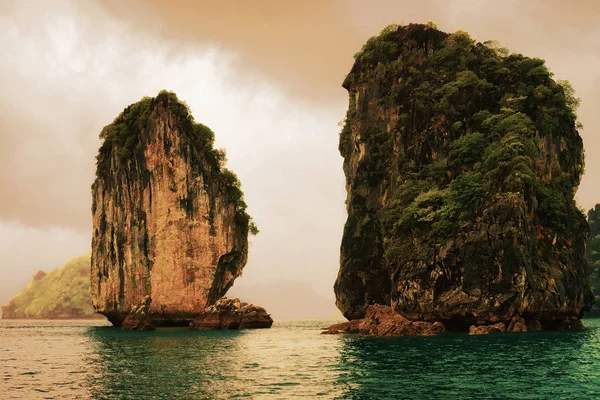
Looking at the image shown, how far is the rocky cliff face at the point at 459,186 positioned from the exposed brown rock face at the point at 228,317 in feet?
35.9

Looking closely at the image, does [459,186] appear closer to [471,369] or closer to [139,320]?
[471,369]

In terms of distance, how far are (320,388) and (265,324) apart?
162 ft

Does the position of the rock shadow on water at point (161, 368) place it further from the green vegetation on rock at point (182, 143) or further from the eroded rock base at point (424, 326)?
the green vegetation on rock at point (182, 143)

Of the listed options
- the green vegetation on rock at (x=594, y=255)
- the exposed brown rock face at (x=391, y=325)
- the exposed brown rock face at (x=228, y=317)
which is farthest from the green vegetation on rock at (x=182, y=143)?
the green vegetation on rock at (x=594, y=255)

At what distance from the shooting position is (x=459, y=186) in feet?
175

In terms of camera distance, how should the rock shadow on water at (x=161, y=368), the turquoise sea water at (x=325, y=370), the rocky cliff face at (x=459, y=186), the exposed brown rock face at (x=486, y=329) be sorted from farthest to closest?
the rocky cliff face at (x=459, y=186), the exposed brown rock face at (x=486, y=329), the rock shadow on water at (x=161, y=368), the turquoise sea water at (x=325, y=370)

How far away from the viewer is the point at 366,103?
67.6 m

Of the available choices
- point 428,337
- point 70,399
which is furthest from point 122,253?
point 70,399

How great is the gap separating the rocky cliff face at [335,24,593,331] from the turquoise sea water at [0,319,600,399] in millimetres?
6932

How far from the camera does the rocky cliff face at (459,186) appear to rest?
48281 mm

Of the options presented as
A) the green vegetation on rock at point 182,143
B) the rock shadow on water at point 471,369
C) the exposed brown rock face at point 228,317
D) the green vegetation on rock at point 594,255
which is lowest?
the rock shadow on water at point 471,369

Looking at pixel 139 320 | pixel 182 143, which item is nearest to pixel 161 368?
pixel 139 320

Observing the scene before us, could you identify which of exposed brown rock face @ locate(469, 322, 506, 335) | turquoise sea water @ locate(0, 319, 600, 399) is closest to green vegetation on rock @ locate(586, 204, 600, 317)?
exposed brown rock face @ locate(469, 322, 506, 335)

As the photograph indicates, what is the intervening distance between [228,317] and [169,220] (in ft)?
47.9
